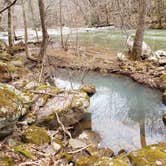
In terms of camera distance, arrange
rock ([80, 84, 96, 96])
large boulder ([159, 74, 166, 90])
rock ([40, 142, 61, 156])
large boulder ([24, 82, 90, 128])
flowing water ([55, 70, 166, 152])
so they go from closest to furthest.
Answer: rock ([40, 142, 61, 156])
flowing water ([55, 70, 166, 152])
large boulder ([24, 82, 90, 128])
rock ([80, 84, 96, 96])
large boulder ([159, 74, 166, 90])

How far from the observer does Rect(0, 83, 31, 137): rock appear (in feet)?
15.3

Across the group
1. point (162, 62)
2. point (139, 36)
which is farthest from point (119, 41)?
point (162, 62)

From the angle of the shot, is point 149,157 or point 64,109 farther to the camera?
point 64,109

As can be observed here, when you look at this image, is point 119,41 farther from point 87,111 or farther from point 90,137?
point 90,137

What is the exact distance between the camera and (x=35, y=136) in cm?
539

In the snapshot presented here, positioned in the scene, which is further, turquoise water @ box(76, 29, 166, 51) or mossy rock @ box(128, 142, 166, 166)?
turquoise water @ box(76, 29, 166, 51)

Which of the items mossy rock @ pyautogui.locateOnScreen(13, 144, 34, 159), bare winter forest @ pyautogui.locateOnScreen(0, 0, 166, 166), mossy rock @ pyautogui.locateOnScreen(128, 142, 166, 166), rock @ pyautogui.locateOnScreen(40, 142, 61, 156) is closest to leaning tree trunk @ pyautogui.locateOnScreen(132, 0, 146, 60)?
bare winter forest @ pyautogui.locateOnScreen(0, 0, 166, 166)

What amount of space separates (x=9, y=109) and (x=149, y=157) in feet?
8.13

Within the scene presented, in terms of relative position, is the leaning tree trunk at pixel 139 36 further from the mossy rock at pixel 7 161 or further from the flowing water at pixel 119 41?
the mossy rock at pixel 7 161

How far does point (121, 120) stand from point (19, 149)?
374 cm

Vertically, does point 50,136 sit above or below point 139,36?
below

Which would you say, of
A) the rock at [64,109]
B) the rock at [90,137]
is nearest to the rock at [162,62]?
the rock at [64,109]

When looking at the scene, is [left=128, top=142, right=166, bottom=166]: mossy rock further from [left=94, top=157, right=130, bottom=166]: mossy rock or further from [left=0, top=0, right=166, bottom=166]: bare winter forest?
[left=94, top=157, right=130, bottom=166]: mossy rock

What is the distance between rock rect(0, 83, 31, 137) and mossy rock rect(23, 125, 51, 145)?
1.43 ft
